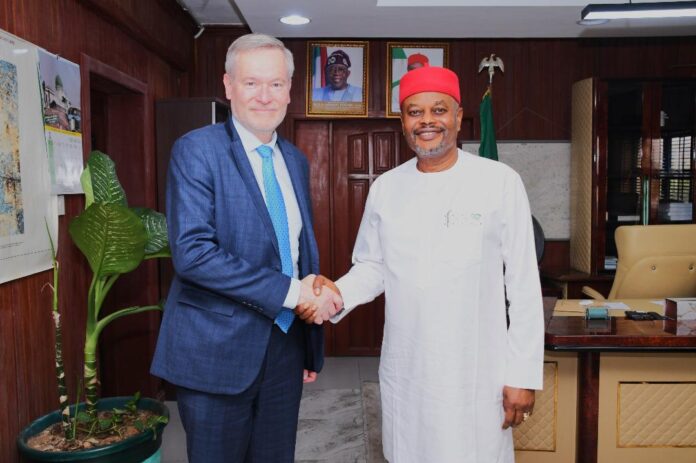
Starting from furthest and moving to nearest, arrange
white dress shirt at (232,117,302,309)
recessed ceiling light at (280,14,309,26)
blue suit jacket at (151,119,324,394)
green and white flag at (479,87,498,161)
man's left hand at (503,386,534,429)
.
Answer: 1. green and white flag at (479,87,498,161)
2. recessed ceiling light at (280,14,309,26)
3. man's left hand at (503,386,534,429)
4. white dress shirt at (232,117,302,309)
5. blue suit jacket at (151,119,324,394)

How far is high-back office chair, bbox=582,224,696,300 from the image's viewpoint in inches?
129

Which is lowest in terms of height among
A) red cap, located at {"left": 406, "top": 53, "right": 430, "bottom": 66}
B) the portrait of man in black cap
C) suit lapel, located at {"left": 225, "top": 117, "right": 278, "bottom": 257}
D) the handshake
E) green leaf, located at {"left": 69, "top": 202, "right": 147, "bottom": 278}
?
the handshake

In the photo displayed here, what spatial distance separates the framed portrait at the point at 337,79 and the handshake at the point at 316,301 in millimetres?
3263

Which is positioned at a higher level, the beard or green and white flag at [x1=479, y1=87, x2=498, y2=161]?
green and white flag at [x1=479, y1=87, x2=498, y2=161]

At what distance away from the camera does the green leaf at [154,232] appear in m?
2.57

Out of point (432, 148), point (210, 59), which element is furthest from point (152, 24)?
A: point (432, 148)

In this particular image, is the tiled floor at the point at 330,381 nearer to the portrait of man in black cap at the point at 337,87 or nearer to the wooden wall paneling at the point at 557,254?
the wooden wall paneling at the point at 557,254

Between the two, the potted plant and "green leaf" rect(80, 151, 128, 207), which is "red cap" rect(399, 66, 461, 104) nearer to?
the potted plant

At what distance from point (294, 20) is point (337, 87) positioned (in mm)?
826

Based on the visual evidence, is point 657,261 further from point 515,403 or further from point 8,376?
point 8,376

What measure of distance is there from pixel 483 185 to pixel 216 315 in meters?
0.86

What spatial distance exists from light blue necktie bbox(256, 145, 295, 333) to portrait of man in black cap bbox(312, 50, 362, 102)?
328 centimetres

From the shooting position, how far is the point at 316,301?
1801mm

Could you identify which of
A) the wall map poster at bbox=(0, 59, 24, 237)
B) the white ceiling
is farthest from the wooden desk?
the white ceiling
